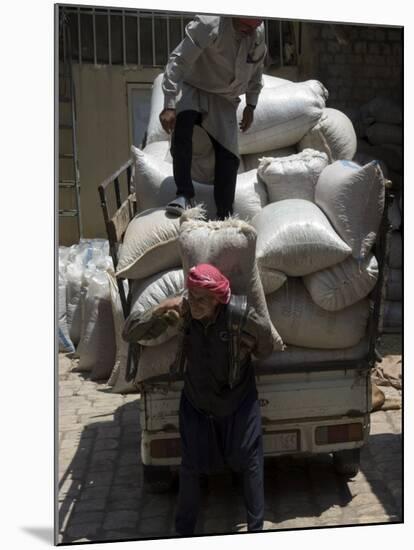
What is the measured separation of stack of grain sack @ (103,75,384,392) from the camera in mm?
2979

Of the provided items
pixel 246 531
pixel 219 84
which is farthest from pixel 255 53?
pixel 246 531

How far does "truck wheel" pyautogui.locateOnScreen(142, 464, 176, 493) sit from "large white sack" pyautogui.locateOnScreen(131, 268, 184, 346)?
23.6 inches

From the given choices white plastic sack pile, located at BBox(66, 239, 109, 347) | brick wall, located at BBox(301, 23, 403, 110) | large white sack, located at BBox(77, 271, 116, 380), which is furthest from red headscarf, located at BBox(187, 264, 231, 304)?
large white sack, located at BBox(77, 271, 116, 380)

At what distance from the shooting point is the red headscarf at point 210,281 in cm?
275

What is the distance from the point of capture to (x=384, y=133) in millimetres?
3676

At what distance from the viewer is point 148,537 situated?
10.3ft

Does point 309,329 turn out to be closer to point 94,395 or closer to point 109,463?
point 109,463

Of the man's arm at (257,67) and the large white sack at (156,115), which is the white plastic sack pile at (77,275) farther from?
the man's arm at (257,67)

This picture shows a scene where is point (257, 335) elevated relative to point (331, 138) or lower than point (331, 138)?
lower

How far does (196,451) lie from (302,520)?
58cm

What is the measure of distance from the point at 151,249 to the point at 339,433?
1.06 m

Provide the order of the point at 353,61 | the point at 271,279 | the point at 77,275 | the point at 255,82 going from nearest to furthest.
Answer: the point at 271,279 → the point at 255,82 → the point at 353,61 → the point at 77,275

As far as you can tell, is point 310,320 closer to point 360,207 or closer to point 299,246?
point 299,246

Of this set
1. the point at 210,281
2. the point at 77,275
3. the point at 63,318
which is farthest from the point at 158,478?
the point at 77,275
